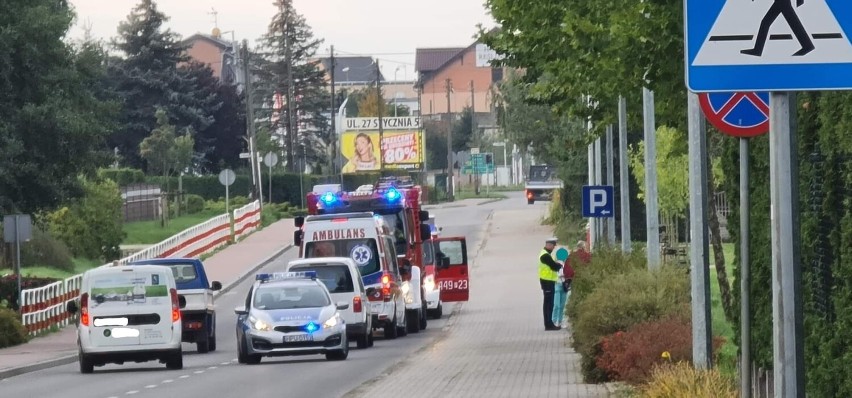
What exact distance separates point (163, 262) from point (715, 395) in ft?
68.4

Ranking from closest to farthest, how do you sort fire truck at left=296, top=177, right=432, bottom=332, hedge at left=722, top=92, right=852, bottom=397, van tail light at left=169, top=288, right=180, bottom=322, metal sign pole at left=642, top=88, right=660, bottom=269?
hedge at left=722, top=92, right=852, bottom=397, metal sign pole at left=642, top=88, right=660, bottom=269, van tail light at left=169, top=288, right=180, bottom=322, fire truck at left=296, top=177, right=432, bottom=332

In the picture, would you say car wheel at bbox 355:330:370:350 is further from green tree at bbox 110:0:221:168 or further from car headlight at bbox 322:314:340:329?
green tree at bbox 110:0:221:168

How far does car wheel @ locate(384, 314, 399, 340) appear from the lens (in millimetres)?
33750

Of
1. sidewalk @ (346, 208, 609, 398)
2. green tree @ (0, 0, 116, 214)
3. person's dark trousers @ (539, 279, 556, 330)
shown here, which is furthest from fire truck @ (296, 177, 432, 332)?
green tree @ (0, 0, 116, 214)

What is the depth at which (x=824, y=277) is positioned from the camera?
404 inches

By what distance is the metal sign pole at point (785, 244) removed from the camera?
657 cm

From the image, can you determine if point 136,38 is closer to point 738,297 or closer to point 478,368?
point 478,368

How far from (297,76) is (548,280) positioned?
10015cm

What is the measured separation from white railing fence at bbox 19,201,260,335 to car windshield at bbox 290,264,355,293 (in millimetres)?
Result: 9340

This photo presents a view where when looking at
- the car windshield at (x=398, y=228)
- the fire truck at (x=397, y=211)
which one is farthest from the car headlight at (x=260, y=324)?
the car windshield at (x=398, y=228)

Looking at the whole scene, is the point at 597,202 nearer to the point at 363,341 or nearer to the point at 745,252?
the point at 363,341

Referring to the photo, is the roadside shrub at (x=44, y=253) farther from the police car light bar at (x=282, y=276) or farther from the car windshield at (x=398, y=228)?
the police car light bar at (x=282, y=276)

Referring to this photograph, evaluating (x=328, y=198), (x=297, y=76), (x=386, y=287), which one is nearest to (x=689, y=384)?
(x=386, y=287)

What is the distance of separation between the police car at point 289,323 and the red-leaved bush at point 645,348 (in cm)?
943
